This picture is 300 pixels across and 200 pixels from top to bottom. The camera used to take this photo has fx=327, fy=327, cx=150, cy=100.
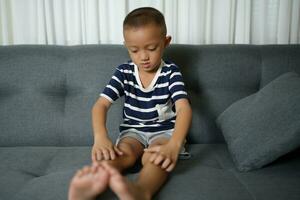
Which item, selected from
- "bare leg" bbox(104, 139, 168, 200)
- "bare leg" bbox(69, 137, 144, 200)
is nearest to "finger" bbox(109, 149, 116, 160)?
"bare leg" bbox(104, 139, 168, 200)

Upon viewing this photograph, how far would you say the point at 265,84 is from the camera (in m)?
1.47

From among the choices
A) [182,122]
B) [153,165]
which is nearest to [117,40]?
[182,122]

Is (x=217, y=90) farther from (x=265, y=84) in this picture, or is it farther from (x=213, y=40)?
(x=213, y=40)

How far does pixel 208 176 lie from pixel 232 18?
3.10ft

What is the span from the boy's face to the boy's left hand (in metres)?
0.33

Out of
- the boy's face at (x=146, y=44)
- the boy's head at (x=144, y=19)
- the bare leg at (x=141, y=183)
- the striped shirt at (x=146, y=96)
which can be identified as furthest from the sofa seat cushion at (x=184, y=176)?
the boy's head at (x=144, y=19)

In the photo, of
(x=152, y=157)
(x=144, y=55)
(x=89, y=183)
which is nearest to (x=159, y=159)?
(x=152, y=157)

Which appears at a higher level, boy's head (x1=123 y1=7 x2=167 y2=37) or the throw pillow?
boy's head (x1=123 y1=7 x2=167 y2=37)

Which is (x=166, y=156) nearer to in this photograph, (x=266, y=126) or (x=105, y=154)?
(x=105, y=154)

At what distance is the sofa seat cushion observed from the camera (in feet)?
3.27

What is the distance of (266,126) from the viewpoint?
3.91 ft

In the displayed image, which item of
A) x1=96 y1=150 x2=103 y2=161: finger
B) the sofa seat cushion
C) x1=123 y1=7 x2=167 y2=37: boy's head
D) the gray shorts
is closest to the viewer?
the sofa seat cushion

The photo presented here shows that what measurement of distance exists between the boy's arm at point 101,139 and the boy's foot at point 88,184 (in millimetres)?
231

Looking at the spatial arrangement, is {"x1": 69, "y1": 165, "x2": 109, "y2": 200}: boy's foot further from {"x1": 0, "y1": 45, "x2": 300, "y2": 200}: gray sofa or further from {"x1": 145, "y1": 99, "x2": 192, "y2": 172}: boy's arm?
{"x1": 0, "y1": 45, "x2": 300, "y2": 200}: gray sofa
